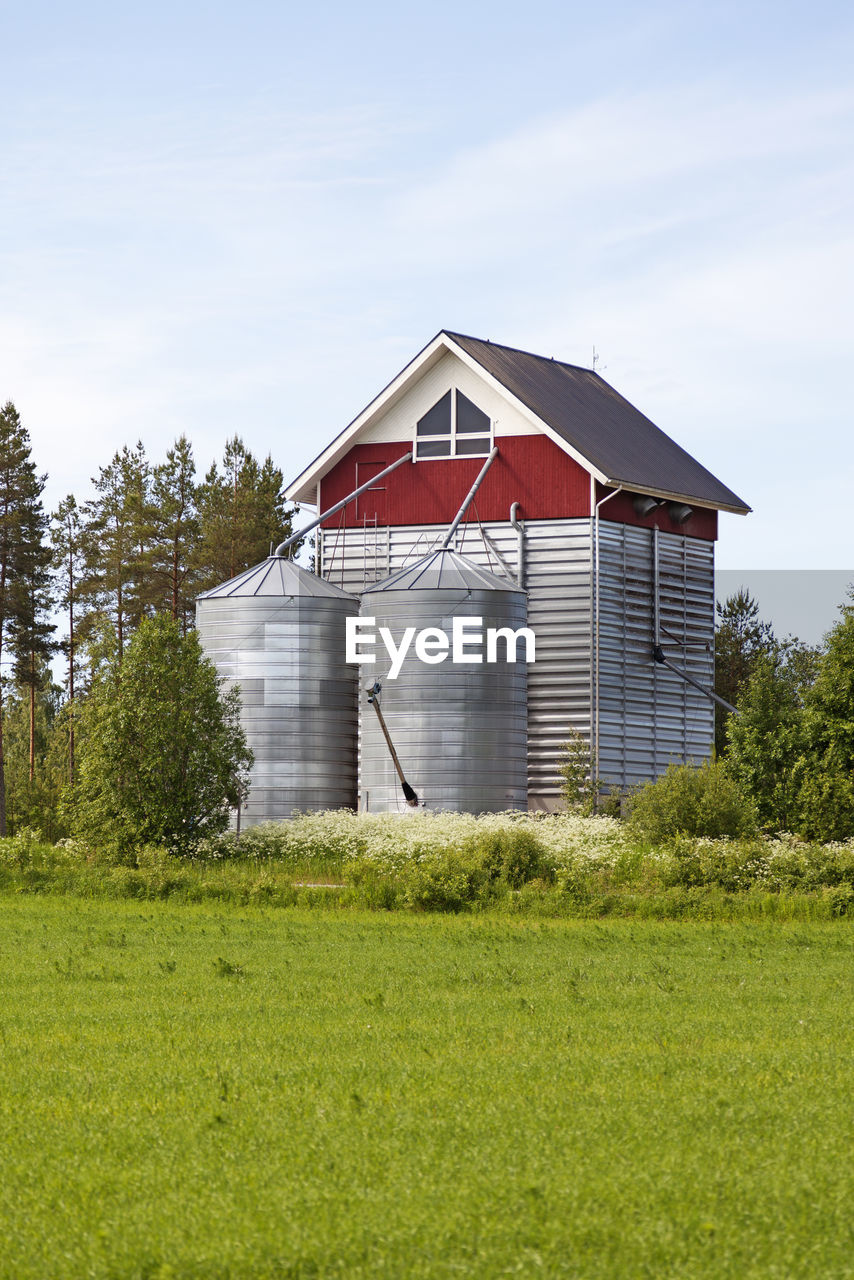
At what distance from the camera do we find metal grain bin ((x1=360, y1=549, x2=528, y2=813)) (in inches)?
1585

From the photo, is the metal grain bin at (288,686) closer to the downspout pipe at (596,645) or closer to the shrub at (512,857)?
the downspout pipe at (596,645)

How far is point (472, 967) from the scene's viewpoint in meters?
18.1

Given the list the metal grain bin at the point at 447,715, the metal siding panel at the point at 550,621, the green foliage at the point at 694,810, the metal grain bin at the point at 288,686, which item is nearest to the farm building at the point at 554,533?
the metal siding panel at the point at 550,621

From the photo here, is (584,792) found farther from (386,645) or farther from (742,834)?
(742,834)

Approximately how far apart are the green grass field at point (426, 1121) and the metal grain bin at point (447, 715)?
22114 mm

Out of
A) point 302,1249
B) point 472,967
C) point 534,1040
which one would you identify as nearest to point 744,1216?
point 302,1249

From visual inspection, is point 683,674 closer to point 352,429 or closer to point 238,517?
point 352,429

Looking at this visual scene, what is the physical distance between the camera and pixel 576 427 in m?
46.8

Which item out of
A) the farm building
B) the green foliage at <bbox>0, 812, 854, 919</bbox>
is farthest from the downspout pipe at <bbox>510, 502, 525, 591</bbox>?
the green foliage at <bbox>0, 812, 854, 919</bbox>

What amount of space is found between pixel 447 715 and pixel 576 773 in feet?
15.1

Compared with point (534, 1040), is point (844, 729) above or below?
above

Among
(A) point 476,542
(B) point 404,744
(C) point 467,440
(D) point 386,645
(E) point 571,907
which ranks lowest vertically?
(E) point 571,907

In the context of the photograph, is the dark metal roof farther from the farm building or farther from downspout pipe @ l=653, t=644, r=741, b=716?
downspout pipe @ l=653, t=644, r=741, b=716

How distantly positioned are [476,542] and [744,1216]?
128 ft
